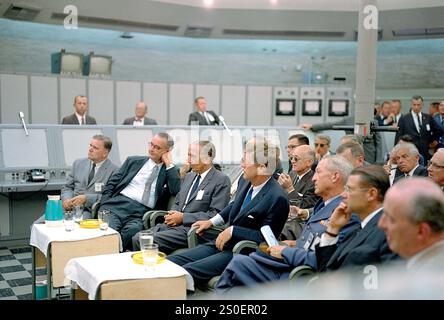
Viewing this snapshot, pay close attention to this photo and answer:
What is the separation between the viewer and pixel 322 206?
2848mm

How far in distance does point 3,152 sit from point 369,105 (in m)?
3.86

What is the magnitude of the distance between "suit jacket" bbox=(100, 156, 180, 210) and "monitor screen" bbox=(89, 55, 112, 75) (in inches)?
181

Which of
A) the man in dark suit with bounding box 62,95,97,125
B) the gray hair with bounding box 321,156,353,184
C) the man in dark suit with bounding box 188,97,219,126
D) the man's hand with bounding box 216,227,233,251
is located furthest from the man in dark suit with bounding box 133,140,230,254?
the man in dark suit with bounding box 188,97,219,126

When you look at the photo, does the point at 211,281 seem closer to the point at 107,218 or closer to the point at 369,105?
the point at 107,218

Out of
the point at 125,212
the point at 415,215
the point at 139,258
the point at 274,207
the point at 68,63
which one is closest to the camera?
the point at 415,215

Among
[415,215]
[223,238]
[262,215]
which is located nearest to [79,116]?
[223,238]

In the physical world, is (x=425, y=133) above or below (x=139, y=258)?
above

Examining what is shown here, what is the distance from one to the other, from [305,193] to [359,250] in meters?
1.74

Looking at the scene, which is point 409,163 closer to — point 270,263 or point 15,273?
point 270,263

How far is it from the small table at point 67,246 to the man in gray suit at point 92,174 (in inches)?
45.4

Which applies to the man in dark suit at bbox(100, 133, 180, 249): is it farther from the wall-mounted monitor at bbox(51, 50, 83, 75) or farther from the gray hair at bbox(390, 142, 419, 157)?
the wall-mounted monitor at bbox(51, 50, 83, 75)

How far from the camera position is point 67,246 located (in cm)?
306

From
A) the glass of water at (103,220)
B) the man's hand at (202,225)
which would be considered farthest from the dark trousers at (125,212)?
the man's hand at (202,225)
